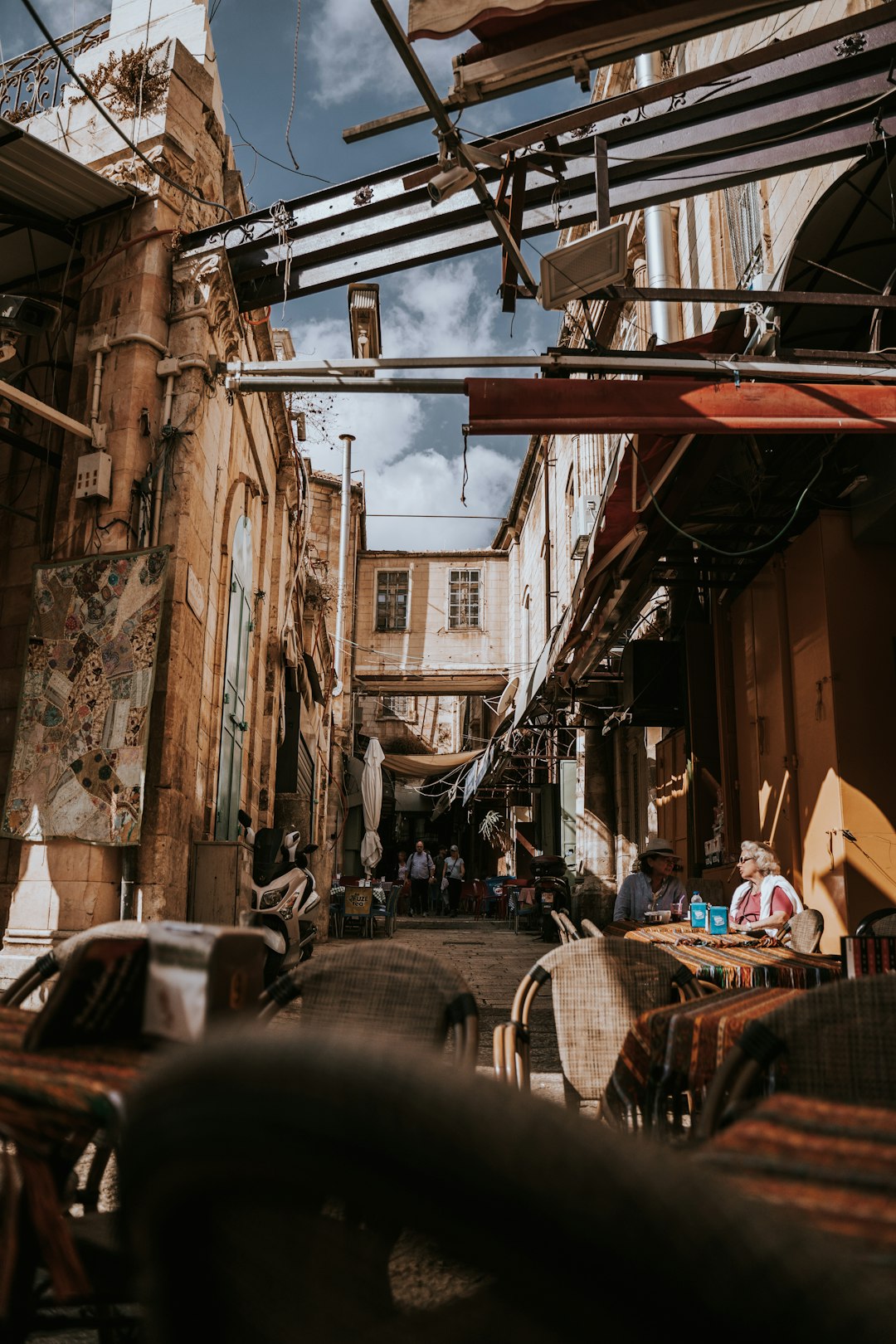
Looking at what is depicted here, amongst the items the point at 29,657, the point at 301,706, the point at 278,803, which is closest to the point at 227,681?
the point at 29,657

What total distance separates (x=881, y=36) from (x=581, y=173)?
81.1 inches

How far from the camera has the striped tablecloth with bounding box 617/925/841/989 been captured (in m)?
4.18

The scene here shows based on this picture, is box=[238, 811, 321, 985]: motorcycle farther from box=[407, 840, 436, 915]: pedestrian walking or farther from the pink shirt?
box=[407, 840, 436, 915]: pedestrian walking

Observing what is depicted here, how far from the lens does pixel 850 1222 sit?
2.97ft

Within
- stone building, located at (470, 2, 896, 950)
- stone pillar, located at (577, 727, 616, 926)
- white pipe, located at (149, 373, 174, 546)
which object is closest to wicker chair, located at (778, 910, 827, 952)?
stone building, located at (470, 2, 896, 950)

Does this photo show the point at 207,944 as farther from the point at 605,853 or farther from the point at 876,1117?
the point at 605,853

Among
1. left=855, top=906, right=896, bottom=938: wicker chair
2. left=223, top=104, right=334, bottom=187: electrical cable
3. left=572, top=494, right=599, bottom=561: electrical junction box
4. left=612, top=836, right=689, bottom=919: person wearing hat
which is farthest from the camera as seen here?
left=572, top=494, right=599, bottom=561: electrical junction box

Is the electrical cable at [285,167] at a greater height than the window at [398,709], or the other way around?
the electrical cable at [285,167]

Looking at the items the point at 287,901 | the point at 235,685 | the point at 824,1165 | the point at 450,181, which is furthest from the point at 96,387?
the point at 824,1165

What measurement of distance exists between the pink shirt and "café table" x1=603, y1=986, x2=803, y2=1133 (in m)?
4.58

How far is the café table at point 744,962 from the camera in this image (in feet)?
13.7

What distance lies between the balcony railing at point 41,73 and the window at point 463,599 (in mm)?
22729

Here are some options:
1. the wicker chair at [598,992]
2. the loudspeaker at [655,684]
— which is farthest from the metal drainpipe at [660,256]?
the wicker chair at [598,992]

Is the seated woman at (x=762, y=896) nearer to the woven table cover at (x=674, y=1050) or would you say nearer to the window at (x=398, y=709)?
the woven table cover at (x=674, y=1050)
